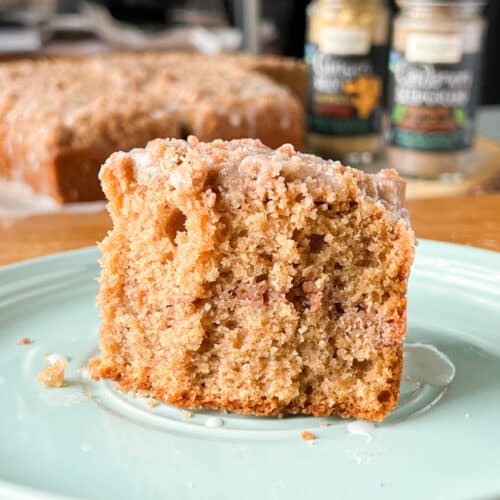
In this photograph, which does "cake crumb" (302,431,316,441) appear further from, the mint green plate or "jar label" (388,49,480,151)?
"jar label" (388,49,480,151)

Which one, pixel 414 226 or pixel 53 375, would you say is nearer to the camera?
pixel 53 375

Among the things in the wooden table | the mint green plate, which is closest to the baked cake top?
the mint green plate

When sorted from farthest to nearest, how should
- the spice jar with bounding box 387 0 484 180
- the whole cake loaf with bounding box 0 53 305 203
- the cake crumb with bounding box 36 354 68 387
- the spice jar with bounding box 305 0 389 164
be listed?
the spice jar with bounding box 305 0 389 164 → the whole cake loaf with bounding box 0 53 305 203 → the spice jar with bounding box 387 0 484 180 → the cake crumb with bounding box 36 354 68 387

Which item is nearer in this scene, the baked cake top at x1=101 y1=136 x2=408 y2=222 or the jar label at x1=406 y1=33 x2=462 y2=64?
the baked cake top at x1=101 y1=136 x2=408 y2=222

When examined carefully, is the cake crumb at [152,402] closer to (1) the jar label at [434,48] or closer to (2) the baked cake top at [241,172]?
(2) the baked cake top at [241,172]

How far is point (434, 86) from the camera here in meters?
2.46

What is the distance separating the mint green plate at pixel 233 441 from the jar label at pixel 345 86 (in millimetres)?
1501

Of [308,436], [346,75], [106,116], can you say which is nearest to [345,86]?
[346,75]

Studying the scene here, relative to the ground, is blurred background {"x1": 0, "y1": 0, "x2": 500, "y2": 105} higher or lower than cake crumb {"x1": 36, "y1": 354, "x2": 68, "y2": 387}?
lower

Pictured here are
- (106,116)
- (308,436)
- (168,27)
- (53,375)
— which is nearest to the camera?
(308,436)

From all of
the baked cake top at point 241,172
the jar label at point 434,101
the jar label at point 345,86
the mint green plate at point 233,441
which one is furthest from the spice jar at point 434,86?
the baked cake top at point 241,172

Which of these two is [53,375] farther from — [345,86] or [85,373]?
[345,86]

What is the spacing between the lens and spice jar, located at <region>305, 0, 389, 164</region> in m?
2.60

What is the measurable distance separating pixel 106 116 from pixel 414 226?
1023 mm
